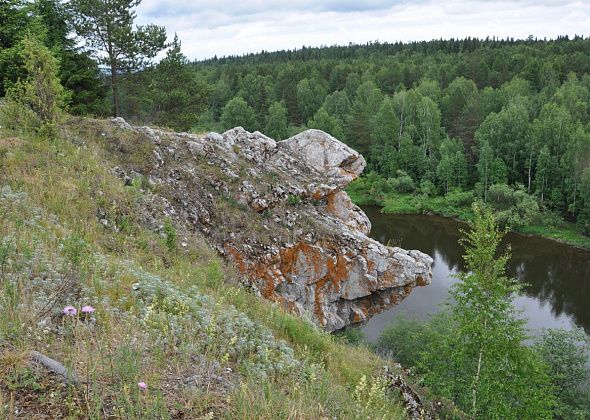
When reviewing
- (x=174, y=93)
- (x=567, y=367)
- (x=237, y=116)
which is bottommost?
(x=567, y=367)

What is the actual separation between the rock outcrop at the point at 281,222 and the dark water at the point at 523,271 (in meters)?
6.31

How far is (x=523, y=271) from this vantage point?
3575 cm

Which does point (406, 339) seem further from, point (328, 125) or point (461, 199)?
point (328, 125)

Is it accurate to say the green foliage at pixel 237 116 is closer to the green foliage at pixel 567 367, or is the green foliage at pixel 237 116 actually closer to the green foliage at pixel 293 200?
the green foliage at pixel 293 200

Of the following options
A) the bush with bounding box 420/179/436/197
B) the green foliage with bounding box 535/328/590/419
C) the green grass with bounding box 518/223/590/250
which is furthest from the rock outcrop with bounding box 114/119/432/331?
the bush with bounding box 420/179/436/197

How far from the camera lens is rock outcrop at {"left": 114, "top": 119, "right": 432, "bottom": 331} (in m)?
14.5

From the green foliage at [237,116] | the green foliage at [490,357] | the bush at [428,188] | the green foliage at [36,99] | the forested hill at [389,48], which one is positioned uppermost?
the forested hill at [389,48]

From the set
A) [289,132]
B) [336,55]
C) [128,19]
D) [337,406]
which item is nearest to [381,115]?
[289,132]

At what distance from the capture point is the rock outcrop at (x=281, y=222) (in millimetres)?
14531

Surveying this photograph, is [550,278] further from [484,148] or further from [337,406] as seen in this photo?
[337,406]

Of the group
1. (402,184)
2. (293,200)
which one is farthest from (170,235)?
(402,184)

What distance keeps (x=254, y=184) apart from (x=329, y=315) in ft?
16.9

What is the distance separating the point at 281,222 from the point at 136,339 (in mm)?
10743

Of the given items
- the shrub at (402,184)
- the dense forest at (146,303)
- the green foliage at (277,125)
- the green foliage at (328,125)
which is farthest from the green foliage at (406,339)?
the green foliage at (277,125)
